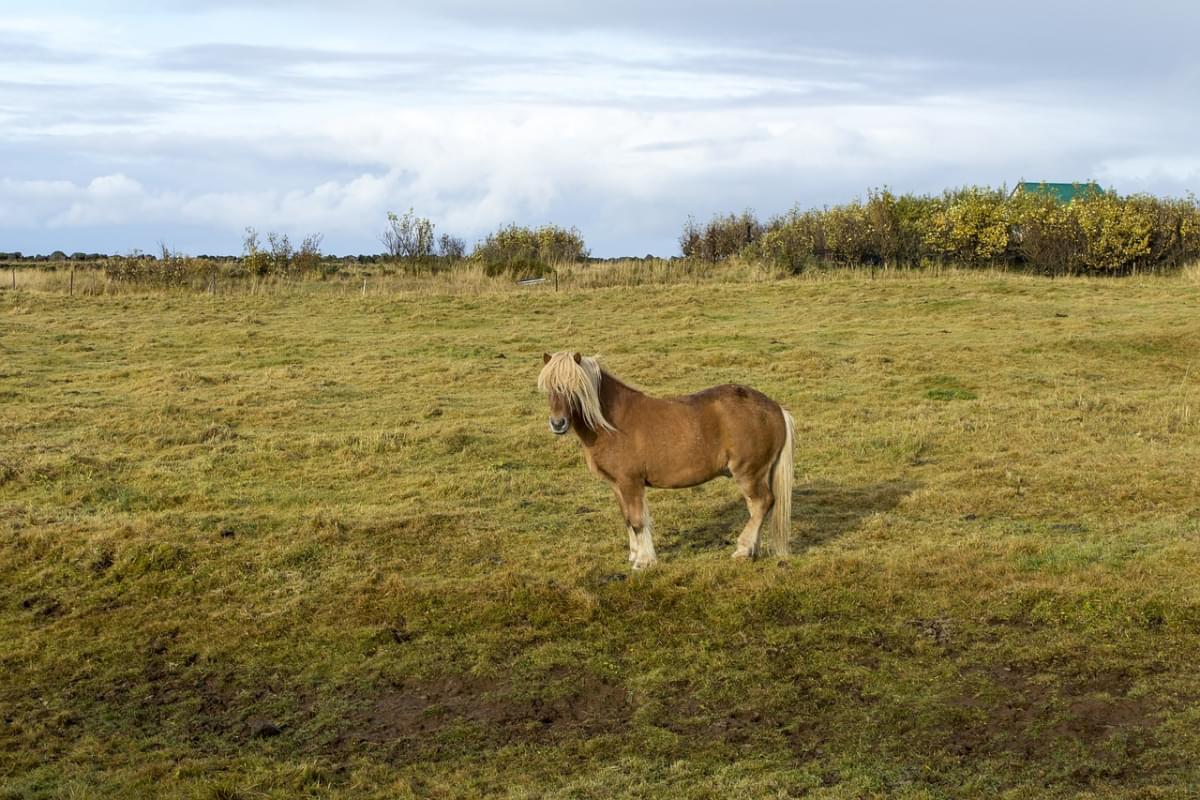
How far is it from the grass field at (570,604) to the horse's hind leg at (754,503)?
190 mm

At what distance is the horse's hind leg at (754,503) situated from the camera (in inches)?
355

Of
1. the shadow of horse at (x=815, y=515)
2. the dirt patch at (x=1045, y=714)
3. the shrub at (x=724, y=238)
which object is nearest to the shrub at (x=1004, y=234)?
the shrub at (x=724, y=238)

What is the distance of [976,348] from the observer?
20.8 meters

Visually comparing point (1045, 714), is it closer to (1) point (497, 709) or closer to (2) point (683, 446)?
(1) point (497, 709)

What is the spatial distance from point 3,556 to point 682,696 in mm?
6069

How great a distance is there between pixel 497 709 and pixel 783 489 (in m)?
3.28

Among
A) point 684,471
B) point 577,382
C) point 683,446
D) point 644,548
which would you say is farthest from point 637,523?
point 577,382

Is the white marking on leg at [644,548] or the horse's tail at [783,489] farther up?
the horse's tail at [783,489]

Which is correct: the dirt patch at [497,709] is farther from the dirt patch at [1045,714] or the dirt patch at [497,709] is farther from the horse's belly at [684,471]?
the horse's belly at [684,471]

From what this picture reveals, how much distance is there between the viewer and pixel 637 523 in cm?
905

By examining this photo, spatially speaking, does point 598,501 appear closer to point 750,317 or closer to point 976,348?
point 976,348

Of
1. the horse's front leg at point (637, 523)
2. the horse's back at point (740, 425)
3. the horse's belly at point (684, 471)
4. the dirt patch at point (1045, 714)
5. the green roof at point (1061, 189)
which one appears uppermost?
the green roof at point (1061, 189)

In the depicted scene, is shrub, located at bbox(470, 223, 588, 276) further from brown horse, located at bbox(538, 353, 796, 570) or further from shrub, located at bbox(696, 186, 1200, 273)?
brown horse, located at bbox(538, 353, 796, 570)

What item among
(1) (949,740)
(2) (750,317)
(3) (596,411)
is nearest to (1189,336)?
(2) (750,317)
